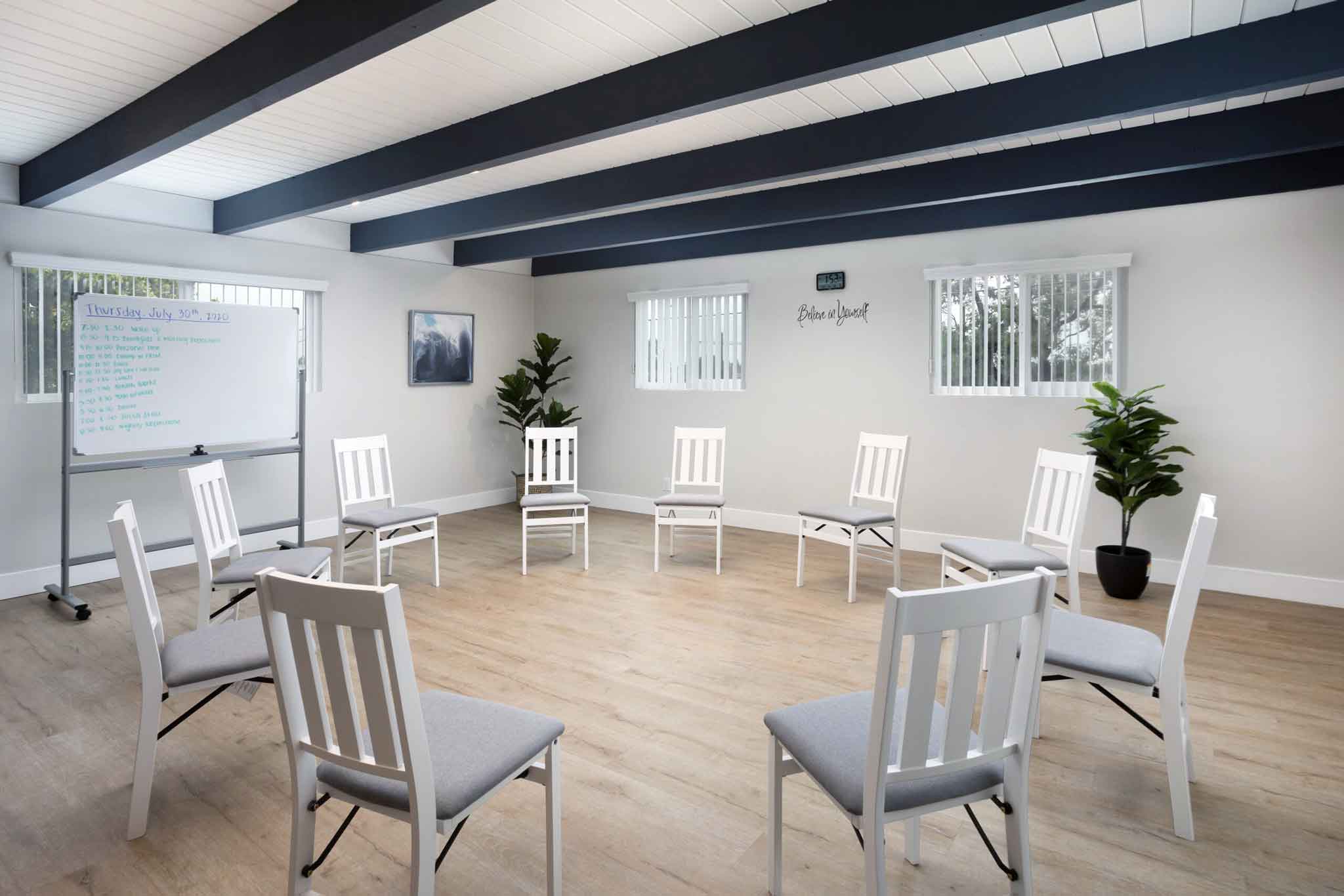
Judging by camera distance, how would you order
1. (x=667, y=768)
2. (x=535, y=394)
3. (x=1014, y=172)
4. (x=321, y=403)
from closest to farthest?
(x=667, y=768) < (x=1014, y=172) < (x=321, y=403) < (x=535, y=394)

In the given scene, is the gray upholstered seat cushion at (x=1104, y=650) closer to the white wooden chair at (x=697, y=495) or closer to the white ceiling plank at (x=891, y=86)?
the white ceiling plank at (x=891, y=86)

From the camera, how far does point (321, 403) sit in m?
5.82

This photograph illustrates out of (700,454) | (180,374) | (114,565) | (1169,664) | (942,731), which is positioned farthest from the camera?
(700,454)

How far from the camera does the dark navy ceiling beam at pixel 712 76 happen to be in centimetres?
209

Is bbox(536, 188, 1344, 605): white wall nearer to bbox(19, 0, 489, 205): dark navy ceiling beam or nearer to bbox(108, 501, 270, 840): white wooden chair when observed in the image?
bbox(19, 0, 489, 205): dark navy ceiling beam

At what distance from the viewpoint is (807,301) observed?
19.7ft

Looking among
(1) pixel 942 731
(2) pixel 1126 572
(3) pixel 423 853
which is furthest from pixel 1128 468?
(3) pixel 423 853

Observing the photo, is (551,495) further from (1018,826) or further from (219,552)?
(1018,826)

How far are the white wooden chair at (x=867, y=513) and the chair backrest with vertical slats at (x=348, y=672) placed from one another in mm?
3228

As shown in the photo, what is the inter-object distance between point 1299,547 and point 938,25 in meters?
4.14

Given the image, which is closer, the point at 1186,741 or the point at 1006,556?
the point at 1186,741

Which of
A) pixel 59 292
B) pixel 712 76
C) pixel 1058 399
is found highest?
pixel 712 76

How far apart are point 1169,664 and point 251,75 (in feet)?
11.6

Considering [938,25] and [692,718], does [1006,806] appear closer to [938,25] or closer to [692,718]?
[692,718]
